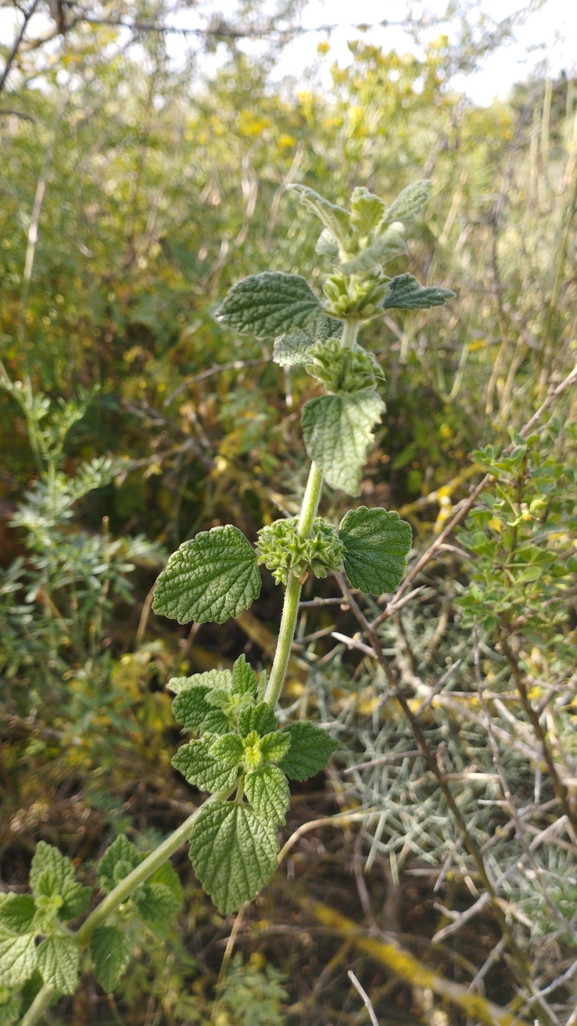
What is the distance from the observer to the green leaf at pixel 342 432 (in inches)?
16.3

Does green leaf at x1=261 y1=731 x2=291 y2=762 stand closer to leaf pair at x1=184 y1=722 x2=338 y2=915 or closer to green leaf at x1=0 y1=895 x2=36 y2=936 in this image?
leaf pair at x1=184 y1=722 x2=338 y2=915

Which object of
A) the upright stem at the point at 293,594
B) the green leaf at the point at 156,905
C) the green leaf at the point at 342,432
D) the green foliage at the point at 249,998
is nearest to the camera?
the green leaf at the point at 342,432

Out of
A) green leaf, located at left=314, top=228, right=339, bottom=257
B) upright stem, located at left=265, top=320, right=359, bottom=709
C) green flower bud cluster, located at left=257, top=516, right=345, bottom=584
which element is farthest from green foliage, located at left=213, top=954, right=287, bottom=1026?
green leaf, located at left=314, top=228, right=339, bottom=257

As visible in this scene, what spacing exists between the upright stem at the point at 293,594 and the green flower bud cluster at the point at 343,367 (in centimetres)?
3

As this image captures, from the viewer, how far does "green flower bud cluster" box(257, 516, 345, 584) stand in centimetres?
53

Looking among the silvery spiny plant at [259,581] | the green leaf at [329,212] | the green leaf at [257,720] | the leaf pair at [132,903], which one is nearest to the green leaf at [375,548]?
the silvery spiny plant at [259,581]

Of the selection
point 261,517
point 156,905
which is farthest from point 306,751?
point 261,517

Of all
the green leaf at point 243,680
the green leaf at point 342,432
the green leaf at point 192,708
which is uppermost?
the green leaf at point 342,432

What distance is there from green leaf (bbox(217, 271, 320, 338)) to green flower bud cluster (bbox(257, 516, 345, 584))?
0.17 metres

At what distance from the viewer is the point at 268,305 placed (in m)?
0.49

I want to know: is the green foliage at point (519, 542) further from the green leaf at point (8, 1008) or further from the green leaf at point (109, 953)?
Answer: the green leaf at point (8, 1008)

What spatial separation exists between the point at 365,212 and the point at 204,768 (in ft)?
1.69

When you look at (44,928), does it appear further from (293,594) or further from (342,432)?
(342,432)

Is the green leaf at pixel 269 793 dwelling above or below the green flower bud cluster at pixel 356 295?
below
